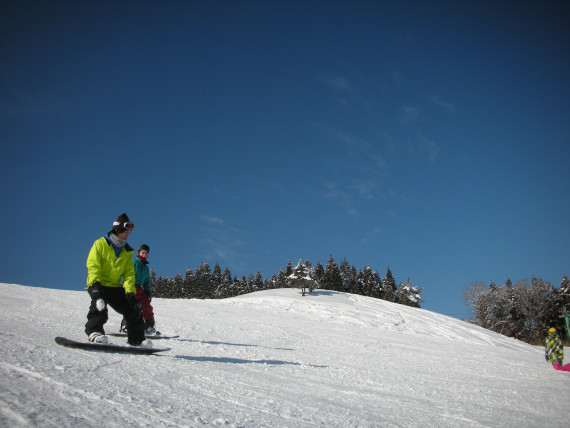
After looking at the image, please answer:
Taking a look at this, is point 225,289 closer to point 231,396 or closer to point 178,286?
point 178,286

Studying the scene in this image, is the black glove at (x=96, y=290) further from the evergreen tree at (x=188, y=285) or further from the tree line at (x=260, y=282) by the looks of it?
the evergreen tree at (x=188, y=285)

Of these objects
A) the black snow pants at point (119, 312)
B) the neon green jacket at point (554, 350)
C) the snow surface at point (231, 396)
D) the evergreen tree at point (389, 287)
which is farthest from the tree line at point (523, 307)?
the black snow pants at point (119, 312)

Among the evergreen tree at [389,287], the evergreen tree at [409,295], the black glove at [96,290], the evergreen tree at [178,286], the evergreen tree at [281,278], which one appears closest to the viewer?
the black glove at [96,290]

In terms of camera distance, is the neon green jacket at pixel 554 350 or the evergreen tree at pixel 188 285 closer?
the neon green jacket at pixel 554 350

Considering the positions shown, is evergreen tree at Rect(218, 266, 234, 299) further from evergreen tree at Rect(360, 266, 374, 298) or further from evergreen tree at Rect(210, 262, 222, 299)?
evergreen tree at Rect(360, 266, 374, 298)

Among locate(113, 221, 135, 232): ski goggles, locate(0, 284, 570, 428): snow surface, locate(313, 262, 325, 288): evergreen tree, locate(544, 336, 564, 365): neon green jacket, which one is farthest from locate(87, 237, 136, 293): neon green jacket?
locate(313, 262, 325, 288): evergreen tree

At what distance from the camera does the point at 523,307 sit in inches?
2306

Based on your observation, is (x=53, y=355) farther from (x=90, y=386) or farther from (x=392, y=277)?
(x=392, y=277)

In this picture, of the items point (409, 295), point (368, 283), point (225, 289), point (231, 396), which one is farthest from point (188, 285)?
point (231, 396)

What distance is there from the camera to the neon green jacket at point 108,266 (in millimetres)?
5000

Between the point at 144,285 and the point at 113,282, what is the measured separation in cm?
266

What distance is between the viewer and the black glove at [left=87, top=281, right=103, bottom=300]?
189 inches

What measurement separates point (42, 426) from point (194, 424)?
85 centimetres

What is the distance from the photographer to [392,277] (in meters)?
91.4
